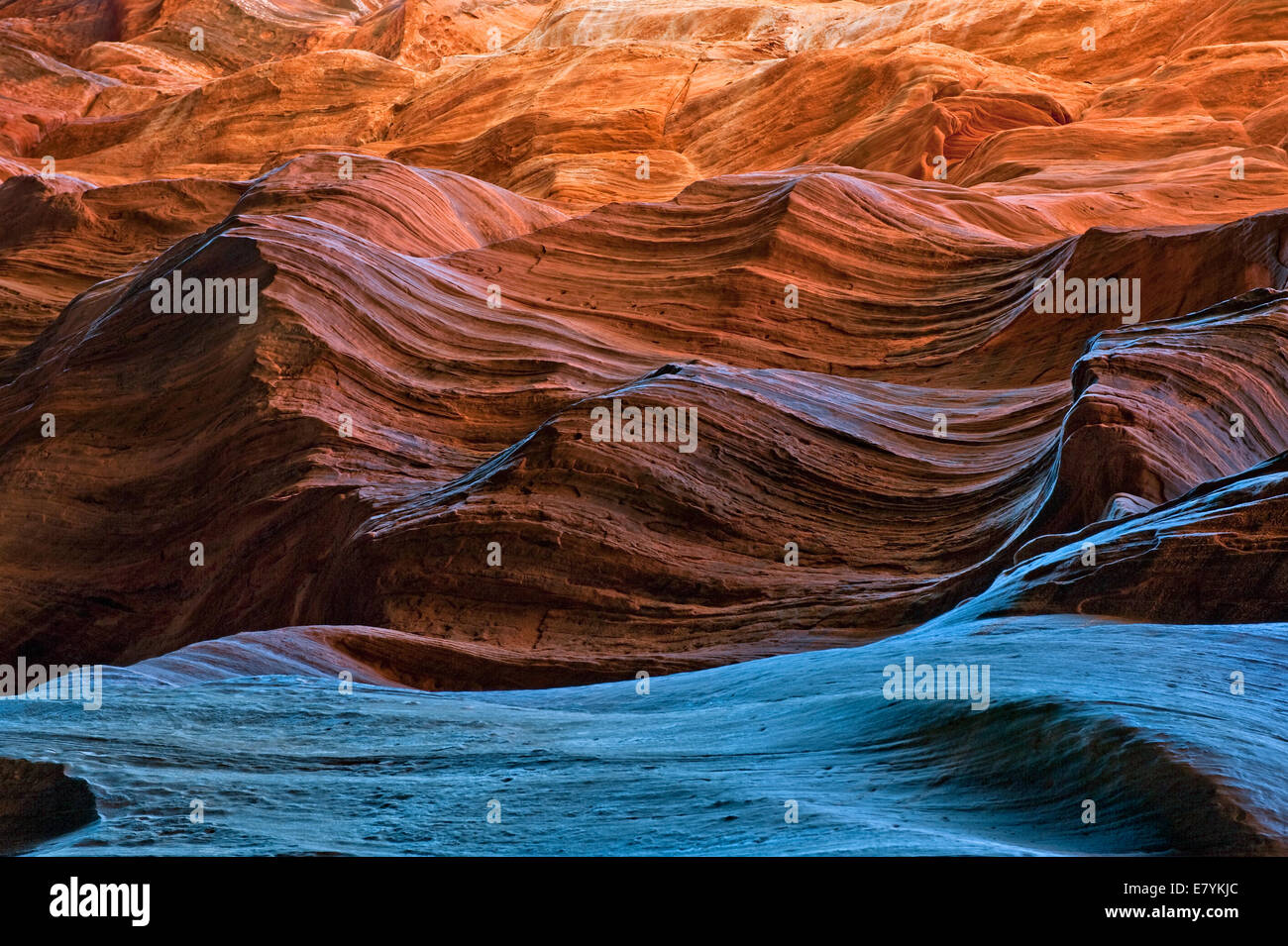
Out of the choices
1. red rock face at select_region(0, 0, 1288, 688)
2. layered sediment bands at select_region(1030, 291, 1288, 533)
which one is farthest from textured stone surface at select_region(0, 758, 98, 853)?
layered sediment bands at select_region(1030, 291, 1288, 533)

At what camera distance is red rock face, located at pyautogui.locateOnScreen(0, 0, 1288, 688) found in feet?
30.1

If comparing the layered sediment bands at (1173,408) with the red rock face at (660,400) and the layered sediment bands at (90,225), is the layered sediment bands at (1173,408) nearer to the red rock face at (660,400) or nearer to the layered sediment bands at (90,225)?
the red rock face at (660,400)

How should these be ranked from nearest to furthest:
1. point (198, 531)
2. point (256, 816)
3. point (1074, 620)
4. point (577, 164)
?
point (256, 816), point (1074, 620), point (198, 531), point (577, 164)

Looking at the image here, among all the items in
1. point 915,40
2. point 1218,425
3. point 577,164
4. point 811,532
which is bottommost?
point 811,532

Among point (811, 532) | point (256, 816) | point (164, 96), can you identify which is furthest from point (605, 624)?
point (164, 96)

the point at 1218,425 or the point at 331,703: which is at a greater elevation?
the point at 1218,425

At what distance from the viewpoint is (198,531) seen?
1316 cm

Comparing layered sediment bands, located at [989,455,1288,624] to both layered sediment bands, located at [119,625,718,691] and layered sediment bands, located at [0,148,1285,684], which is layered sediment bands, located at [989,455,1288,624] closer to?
layered sediment bands, located at [0,148,1285,684]

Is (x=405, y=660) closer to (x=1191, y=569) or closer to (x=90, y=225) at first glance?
(x=1191, y=569)

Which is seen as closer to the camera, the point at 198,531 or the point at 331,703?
the point at 331,703

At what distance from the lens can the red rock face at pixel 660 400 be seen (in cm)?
918

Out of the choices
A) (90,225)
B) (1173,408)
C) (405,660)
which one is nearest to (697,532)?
(405,660)
